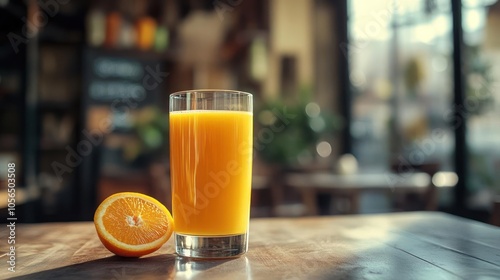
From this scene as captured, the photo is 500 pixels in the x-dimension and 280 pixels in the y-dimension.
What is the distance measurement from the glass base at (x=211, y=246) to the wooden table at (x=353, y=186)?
2869mm

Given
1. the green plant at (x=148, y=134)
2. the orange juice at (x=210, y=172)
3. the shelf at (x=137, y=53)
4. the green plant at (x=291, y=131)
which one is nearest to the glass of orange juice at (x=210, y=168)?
the orange juice at (x=210, y=172)

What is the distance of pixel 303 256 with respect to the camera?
2.44 feet

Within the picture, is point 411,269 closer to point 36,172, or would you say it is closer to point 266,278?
point 266,278

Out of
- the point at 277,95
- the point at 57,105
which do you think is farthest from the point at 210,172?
the point at 277,95

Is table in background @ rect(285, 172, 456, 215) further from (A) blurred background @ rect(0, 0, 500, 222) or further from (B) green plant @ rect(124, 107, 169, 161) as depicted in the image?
(B) green plant @ rect(124, 107, 169, 161)

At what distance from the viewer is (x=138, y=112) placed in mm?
5391

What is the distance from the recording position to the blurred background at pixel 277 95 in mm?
4062

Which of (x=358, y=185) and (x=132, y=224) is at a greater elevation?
(x=132, y=224)

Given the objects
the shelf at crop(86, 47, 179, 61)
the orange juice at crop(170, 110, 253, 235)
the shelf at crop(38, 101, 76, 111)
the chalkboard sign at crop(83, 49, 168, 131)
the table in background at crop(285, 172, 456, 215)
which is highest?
the shelf at crop(86, 47, 179, 61)

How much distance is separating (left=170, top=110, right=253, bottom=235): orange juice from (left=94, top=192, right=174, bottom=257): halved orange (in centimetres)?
3

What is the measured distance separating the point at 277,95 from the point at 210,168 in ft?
17.6

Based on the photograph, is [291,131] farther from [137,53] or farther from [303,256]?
[303,256]

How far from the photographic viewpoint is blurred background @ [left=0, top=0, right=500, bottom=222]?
4.06 meters

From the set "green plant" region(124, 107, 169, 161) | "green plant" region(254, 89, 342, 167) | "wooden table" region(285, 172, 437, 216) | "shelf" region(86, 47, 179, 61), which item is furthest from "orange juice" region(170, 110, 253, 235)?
"shelf" region(86, 47, 179, 61)
